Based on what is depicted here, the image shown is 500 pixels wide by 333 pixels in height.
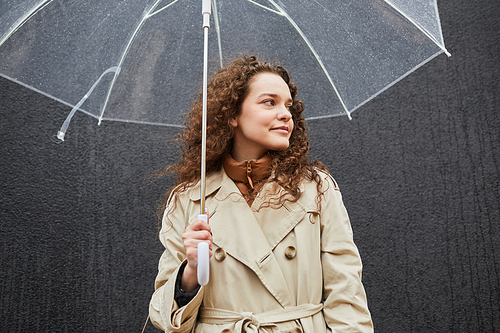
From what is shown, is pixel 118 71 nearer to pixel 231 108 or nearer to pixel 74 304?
pixel 231 108

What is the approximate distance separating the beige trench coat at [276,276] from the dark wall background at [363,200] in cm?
132

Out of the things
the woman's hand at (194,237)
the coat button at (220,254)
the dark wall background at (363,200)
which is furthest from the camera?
the dark wall background at (363,200)

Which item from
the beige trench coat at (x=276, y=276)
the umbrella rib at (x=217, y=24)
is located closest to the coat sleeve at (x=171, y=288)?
the beige trench coat at (x=276, y=276)

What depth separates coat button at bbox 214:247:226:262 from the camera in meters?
1.49

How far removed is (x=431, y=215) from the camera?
9.09 feet

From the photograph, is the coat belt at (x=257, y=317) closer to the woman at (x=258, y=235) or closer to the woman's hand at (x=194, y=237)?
the woman at (x=258, y=235)

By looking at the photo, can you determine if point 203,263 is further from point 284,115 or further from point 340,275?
point 284,115

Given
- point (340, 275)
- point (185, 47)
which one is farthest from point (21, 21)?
point (340, 275)

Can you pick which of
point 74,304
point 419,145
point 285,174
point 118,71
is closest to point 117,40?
point 118,71

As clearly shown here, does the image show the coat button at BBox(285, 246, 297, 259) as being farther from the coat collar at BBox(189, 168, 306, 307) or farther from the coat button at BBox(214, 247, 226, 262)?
the coat button at BBox(214, 247, 226, 262)

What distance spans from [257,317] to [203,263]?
357 mm

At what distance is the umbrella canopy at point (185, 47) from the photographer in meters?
1.56

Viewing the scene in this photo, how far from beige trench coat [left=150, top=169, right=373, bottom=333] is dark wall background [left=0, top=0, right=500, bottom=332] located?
52.0 inches

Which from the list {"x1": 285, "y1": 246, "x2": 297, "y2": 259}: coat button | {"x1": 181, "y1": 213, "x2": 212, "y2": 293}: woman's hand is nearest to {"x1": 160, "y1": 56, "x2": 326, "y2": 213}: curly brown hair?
{"x1": 285, "y1": 246, "x2": 297, "y2": 259}: coat button
